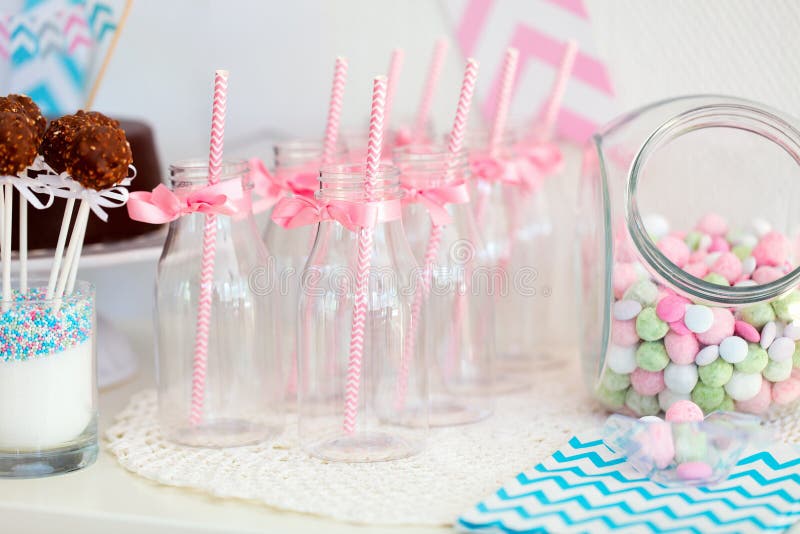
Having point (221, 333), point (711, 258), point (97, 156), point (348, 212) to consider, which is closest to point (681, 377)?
point (711, 258)

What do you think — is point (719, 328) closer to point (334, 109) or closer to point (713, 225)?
point (713, 225)

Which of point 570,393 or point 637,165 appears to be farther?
point 570,393

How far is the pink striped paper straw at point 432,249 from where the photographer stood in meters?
1.00

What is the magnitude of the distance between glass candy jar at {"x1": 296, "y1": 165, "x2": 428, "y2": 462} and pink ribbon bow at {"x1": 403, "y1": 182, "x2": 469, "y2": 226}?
0.16ft

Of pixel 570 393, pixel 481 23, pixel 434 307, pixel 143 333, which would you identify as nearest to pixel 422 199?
pixel 434 307

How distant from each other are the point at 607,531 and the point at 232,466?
354mm

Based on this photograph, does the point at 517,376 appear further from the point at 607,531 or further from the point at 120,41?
the point at 120,41

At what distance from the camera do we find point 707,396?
97 cm

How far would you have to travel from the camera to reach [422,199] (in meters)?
1.03

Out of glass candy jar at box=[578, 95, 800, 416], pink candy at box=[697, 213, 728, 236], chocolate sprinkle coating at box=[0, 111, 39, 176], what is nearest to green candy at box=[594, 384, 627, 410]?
glass candy jar at box=[578, 95, 800, 416]

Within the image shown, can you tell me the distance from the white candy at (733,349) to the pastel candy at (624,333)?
0.08 metres

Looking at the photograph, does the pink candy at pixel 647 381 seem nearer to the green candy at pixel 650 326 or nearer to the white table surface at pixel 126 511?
the green candy at pixel 650 326

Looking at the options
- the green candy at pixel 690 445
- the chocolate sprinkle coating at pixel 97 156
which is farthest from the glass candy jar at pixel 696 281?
the chocolate sprinkle coating at pixel 97 156

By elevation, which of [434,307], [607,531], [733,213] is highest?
[733,213]
